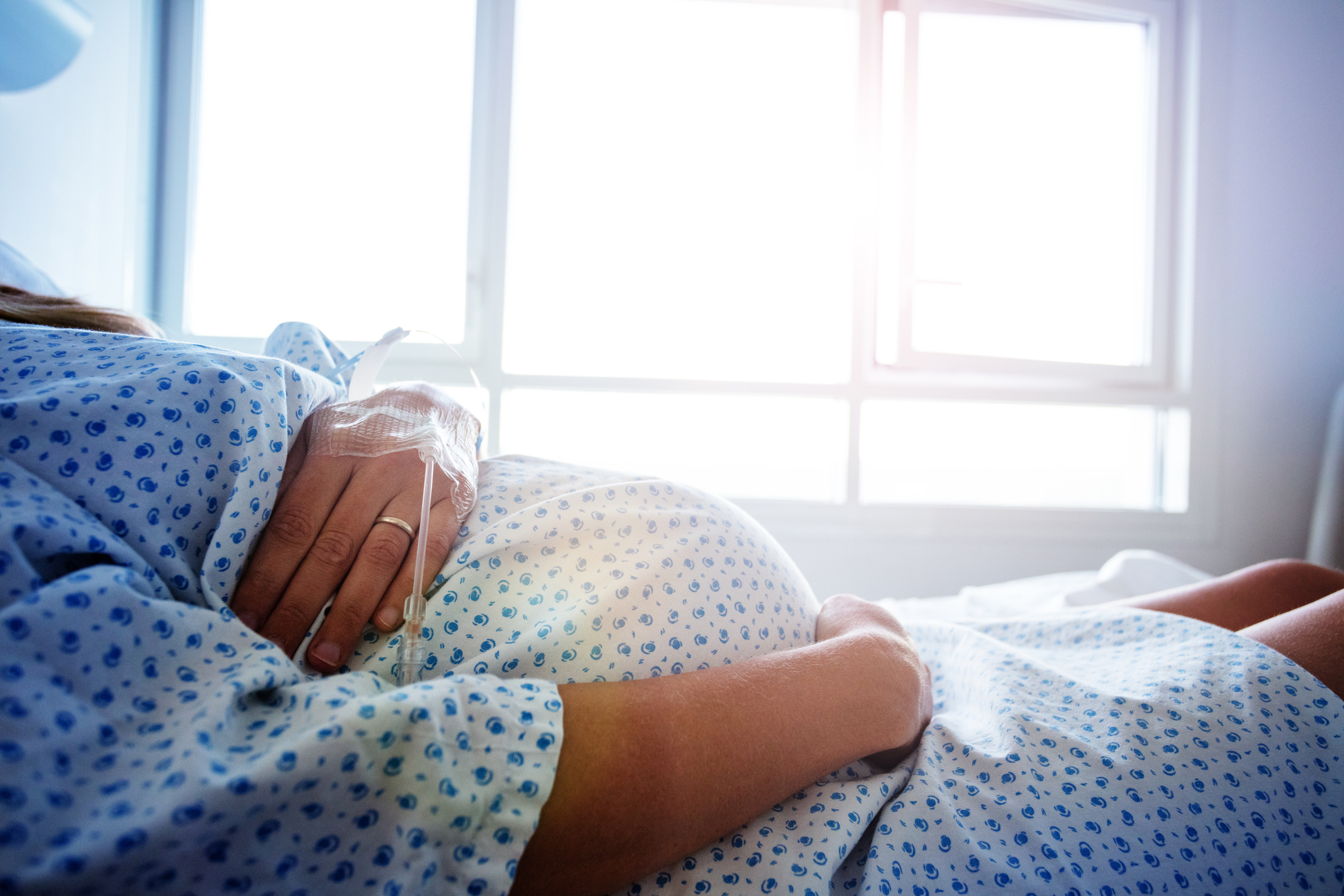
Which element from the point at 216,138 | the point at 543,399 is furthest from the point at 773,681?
the point at 216,138

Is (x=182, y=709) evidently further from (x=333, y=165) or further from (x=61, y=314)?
(x=333, y=165)

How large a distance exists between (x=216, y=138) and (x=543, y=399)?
4.05 feet

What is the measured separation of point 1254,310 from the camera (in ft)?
6.19

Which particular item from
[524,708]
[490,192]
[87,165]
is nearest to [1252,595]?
[524,708]

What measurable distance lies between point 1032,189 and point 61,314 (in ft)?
7.61

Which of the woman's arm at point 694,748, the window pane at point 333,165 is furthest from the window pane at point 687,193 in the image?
the woman's arm at point 694,748

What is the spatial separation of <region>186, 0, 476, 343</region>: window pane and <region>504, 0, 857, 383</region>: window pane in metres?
0.26

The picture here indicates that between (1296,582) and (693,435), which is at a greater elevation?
(693,435)

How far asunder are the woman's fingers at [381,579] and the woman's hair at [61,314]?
35 cm

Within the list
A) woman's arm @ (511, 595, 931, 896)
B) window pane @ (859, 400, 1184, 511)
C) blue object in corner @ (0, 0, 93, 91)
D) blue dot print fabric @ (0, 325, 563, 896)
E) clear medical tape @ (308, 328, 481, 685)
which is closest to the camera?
blue dot print fabric @ (0, 325, 563, 896)

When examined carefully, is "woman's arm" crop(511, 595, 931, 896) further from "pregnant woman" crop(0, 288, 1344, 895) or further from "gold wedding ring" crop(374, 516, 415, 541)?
"gold wedding ring" crop(374, 516, 415, 541)

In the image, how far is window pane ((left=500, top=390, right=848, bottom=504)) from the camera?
1974 mm

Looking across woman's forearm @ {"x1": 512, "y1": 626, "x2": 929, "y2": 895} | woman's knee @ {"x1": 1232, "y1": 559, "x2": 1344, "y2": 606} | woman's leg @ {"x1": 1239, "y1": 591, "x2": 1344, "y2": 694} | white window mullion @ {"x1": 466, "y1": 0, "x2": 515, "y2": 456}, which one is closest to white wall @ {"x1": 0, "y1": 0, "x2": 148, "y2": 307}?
white window mullion @ {"x1": 466, "y1": 0, "x2": 515, "y2": 456}

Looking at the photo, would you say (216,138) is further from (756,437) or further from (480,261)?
(756,437)
